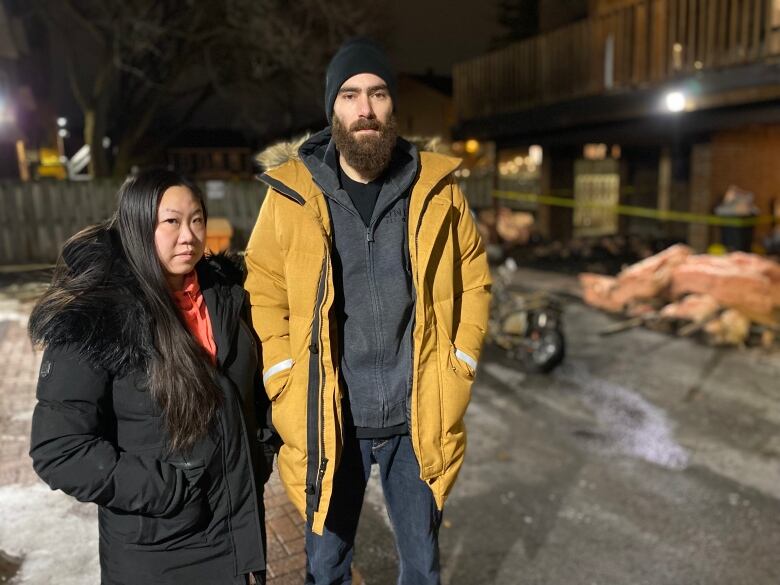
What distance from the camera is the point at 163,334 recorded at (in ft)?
6.06

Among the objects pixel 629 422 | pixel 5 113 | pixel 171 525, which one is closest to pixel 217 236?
pixel 171 525

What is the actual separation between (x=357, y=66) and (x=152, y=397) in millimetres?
1337

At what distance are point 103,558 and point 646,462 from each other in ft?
14.2

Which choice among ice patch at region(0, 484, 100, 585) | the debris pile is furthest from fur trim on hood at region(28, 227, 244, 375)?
the debris pile

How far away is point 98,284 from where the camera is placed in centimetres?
181

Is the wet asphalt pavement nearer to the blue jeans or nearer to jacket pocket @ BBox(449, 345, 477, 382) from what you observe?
the blue jeans

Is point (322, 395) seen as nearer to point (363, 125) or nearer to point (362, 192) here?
point (362, 192)

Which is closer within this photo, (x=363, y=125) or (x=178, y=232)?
(x=178, y=232)

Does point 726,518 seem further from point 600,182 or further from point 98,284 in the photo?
point 600,182

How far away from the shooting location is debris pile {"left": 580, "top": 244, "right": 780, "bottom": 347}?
8133mm

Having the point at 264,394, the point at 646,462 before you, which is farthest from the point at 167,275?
the point at 646,462

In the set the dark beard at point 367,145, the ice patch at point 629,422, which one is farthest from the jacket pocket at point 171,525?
the ice patch at point 629,422

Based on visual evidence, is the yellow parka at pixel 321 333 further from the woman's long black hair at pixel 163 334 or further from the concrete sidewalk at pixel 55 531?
the concrete sidewalk at pixel 55 531

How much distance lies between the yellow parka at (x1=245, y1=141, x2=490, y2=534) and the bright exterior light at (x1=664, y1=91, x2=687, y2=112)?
31.7 feet
